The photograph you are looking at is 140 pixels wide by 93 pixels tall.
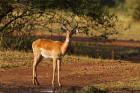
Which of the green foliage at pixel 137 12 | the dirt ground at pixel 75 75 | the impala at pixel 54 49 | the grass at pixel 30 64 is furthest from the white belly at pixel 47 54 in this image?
the green foliage at pixel 137 12

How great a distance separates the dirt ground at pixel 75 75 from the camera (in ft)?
57.5

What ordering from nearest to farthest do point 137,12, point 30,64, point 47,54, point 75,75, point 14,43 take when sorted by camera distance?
point 47,54 < point 75,75 < point 30,64 < point 14,43 < point 137,12

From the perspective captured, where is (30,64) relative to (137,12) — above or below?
below

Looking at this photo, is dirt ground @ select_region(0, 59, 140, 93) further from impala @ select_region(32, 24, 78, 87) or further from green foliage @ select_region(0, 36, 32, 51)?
green foliage @ select_region(0, 36, 32, 51)

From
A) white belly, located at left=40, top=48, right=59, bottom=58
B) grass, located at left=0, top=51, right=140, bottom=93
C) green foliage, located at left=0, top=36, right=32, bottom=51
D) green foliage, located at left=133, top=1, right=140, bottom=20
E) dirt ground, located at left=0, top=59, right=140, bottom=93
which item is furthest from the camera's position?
green foliage, located at left=133, top=1, right=140, bottom=20

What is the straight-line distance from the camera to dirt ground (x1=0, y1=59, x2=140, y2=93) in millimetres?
17531

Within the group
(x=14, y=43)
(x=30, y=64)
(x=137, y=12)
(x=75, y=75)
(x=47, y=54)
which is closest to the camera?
(x=47, y=54)

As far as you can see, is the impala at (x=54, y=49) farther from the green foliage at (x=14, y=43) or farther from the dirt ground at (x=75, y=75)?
the green foliage at (x=14, y=43)

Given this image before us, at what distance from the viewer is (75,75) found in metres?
19.8

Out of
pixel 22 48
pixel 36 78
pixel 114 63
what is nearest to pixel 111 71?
pixel 114 63

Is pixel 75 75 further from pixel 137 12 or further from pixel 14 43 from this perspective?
pixel 137 12

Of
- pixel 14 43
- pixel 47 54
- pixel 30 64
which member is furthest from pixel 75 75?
pixel 14 43

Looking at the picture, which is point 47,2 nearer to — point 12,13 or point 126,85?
point 12,13

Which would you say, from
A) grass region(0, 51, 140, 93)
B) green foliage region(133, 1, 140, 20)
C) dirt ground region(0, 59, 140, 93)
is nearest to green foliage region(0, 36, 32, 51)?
grass region(0, 51, 140, 93)
